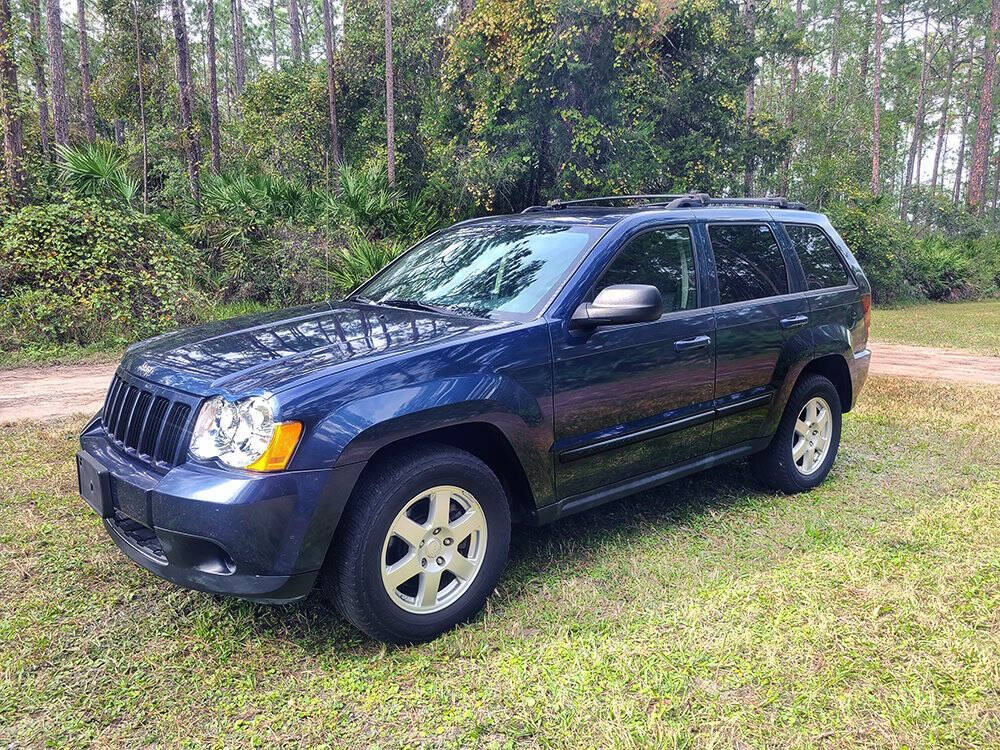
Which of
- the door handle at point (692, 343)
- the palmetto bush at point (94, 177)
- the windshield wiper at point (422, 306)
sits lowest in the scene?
the door handle at point (692, 343)

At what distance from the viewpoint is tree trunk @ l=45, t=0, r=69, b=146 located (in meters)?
18.5

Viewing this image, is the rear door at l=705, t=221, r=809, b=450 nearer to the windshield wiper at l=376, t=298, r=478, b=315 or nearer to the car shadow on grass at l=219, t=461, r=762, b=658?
the car shadow on grass at l=219, t=461, r=762, b=658

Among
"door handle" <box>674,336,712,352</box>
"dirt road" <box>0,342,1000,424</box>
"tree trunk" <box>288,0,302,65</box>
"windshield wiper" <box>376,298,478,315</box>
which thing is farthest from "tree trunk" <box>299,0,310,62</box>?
"door handle" <box>674,336,712,352</box>

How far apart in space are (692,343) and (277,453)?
2.28m

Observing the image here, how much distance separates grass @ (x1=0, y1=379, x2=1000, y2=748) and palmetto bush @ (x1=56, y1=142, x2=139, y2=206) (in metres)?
8.02

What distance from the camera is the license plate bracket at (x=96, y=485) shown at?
9.86ft

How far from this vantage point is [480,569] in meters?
3.21

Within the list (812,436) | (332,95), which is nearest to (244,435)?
(812,436)

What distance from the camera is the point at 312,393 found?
8.98ft

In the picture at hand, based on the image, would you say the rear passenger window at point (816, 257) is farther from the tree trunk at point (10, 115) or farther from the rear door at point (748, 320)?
the tree trunk at point (10, 115)

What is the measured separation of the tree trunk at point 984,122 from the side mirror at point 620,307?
96.7 ft

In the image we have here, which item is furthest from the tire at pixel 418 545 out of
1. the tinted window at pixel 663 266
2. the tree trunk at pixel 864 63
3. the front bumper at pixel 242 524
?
the tree trunk at pixel 864 63

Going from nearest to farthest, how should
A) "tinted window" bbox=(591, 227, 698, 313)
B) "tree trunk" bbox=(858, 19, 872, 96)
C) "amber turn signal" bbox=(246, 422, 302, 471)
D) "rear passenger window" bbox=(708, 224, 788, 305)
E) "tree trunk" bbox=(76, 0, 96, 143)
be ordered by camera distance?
1. "amber turn signal" bbox=(246, 422, 302, 471)
2. "tinted window" bbox=(591, 227, 698, 313)
3. "rear passenger window" bbox=(708, 224, 788, 305)
4. "tree trunk" bbox=(76, 0, 96, 143)
5. "tree trunk" bbox=(858, 19, 872, 96)

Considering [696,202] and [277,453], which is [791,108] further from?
[277,453]
